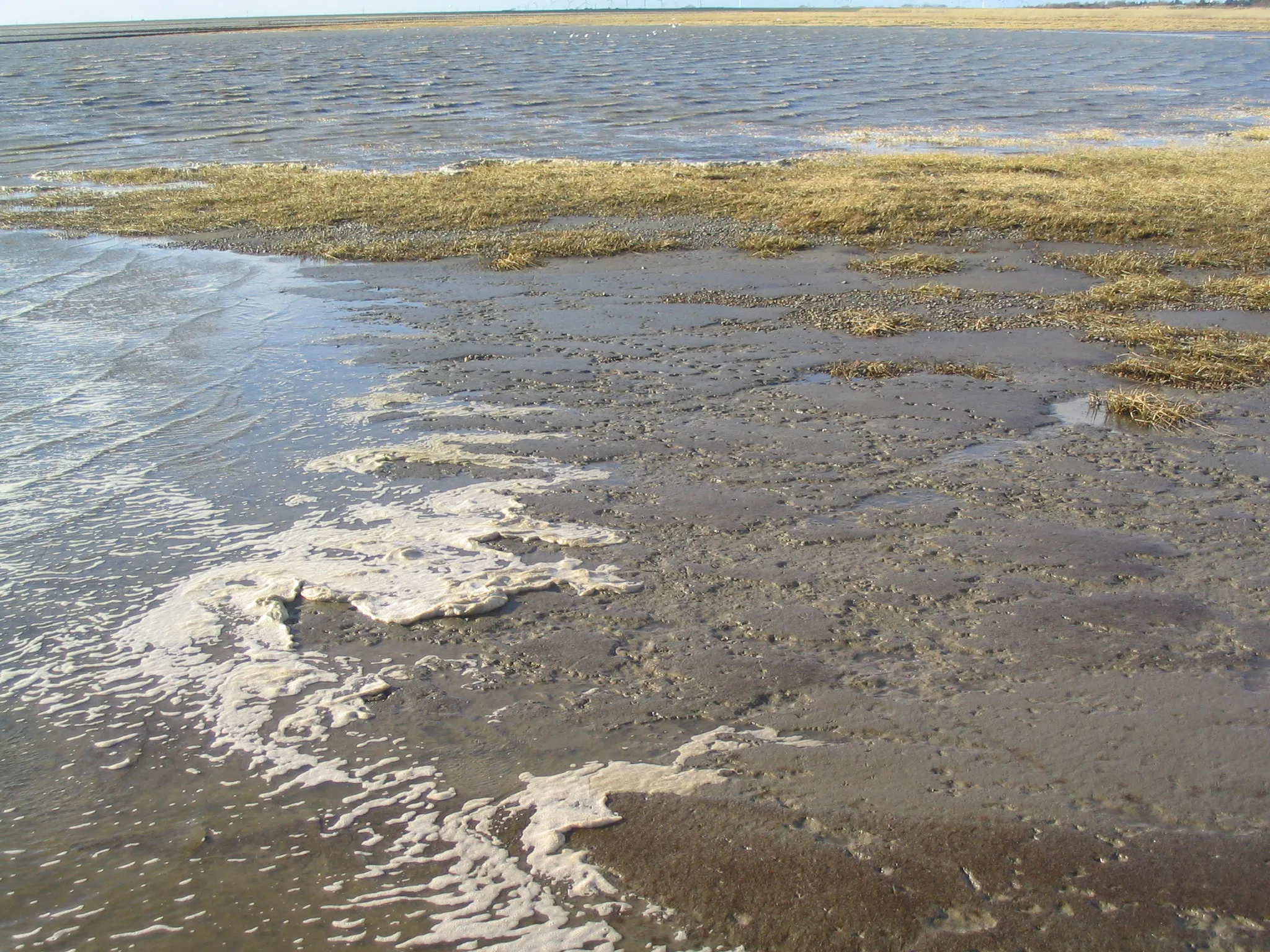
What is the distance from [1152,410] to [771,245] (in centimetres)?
686

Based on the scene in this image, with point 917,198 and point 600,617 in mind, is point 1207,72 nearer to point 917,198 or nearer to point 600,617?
point 917,198

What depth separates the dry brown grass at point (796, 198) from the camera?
47.4 feet

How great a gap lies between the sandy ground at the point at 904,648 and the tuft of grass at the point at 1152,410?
0.55 ft

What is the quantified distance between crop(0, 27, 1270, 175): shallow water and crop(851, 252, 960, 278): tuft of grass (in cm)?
1253

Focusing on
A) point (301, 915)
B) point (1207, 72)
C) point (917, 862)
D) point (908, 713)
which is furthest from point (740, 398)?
point (1207, 72)

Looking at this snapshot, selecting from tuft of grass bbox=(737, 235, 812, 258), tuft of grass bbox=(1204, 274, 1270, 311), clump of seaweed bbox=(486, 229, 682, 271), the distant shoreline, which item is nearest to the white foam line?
clump of seaweed bbox=(486, 229, 682, 271)

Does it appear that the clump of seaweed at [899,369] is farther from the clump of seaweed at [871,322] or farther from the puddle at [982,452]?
the puddle at [982,452]

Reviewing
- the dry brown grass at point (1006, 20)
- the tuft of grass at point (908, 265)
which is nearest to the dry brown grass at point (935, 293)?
the tuft of grass at point (908, 265)

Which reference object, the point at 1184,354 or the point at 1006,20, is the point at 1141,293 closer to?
the point at 1184,354

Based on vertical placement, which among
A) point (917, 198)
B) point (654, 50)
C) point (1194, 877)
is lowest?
point (1194, 877)

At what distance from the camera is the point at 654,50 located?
74.6m

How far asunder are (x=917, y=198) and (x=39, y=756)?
14.7 metres

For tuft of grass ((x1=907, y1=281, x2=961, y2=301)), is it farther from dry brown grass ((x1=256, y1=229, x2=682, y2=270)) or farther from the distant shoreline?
the distant shoreline

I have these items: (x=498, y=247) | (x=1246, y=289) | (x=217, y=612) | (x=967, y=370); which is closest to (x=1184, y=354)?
(x=967, y=370)
